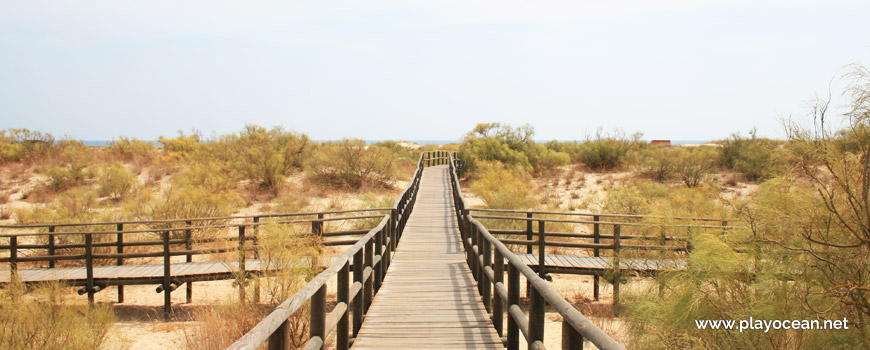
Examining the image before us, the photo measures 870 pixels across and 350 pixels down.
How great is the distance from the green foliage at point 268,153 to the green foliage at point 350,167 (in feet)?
6.21

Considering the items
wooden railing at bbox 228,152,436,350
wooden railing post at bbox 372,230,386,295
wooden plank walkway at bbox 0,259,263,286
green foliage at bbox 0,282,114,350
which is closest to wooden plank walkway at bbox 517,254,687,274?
wooden railing at bbox 228,152,436,350

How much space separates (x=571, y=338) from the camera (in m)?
2.96

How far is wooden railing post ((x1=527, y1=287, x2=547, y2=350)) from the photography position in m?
3.69

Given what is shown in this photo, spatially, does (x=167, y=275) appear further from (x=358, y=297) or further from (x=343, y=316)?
(x=343, y=316)

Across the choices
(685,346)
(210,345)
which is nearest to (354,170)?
(210,345)

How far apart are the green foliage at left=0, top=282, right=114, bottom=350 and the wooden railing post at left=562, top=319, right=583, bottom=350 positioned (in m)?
6.33

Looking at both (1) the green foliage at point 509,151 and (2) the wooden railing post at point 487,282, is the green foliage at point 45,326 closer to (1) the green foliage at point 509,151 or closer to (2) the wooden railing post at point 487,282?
(2) the wooden railing post at point 487,282

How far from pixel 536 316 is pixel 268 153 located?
78.8 feet

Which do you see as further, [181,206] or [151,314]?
[181,206]

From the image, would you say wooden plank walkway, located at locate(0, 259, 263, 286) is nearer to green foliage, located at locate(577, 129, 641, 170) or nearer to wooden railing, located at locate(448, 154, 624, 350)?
wooden railing, located at locate(448, 154, 624, 350)

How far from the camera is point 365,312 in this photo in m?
6.29

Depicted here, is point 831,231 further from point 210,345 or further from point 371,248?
point 210,345

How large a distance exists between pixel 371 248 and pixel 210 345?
3005 millimetres

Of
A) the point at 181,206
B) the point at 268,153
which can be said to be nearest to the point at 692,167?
the point at 268,153
